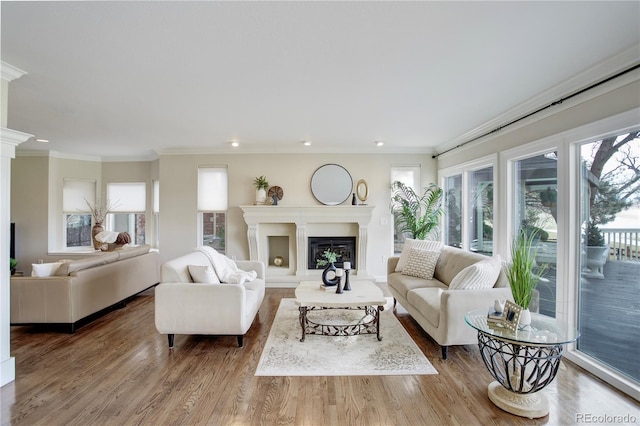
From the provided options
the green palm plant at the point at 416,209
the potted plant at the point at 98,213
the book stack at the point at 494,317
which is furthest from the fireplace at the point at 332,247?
the potted plant at the point at 98,213

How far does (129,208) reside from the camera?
652cm

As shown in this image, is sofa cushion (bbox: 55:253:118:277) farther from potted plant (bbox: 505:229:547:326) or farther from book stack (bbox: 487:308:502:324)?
potted plant (bbox: 505:229:547:326)

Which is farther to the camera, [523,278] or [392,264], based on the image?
[392,264]

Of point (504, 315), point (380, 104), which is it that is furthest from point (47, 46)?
point (504, 315)

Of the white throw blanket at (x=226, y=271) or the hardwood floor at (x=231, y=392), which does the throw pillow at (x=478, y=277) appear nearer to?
the hardwood floor at (x=231, y=392)

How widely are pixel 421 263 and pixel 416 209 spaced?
171cm

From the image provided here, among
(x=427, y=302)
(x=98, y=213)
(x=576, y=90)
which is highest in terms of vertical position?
(x=576, y=90)

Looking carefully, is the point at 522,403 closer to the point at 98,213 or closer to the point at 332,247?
the point at 332,247

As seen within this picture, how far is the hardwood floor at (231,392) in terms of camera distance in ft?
6.55

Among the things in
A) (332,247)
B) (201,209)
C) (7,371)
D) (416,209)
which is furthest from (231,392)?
(416,209)

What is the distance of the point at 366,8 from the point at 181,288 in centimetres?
277

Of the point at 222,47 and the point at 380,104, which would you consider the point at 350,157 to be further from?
the point at 222,47

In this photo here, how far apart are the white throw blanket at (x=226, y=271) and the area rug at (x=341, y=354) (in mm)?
692

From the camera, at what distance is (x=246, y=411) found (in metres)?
2.05
